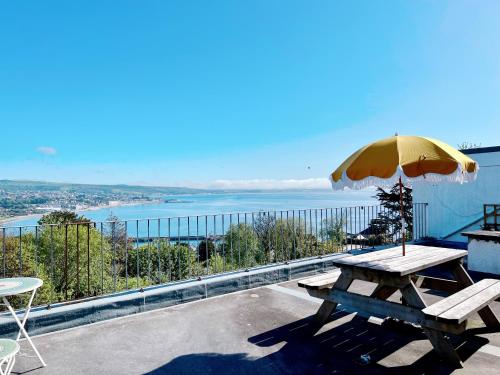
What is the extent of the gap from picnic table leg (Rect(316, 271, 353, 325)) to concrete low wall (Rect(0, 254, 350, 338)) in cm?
160

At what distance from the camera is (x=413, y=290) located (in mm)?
2824

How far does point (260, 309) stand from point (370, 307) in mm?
1516

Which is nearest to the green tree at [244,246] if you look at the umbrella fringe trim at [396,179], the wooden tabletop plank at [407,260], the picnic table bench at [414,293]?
the picnic table bench at [414,293]

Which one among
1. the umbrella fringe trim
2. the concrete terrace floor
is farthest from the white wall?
the umbrella fringe trim

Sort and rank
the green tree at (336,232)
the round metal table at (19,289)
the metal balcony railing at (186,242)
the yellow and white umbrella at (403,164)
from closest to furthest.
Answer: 1. the round metal table at (19,289)
2. the yellow and white umbrella at (403,164)
3. the metal balcony railing at (186,242)
4. the green tree at (336,232)

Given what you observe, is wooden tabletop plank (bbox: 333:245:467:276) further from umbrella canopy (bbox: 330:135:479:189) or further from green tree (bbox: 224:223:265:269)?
green tree (bbox: 224:223:265:269)

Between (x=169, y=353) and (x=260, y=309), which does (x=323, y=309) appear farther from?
(x=169, y=353)

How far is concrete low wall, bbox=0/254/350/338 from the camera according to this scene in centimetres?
343

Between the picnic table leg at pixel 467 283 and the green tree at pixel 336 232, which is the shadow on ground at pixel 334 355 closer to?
the picnic table leg at pixel 467 283

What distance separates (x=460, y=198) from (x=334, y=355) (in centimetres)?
684

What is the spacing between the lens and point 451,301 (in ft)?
8.66

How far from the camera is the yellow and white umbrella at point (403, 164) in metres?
2.75

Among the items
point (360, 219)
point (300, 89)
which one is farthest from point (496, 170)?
point (300, 89)

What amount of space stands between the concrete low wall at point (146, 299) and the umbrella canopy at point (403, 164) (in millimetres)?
2480
